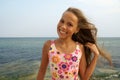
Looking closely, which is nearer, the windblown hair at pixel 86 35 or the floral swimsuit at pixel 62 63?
the floral swimsuit at pixel 62 63

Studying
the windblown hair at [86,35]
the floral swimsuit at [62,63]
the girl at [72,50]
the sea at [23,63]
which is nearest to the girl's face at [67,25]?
the girl at [72,50]

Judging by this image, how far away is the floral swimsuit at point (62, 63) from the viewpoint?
3.36m

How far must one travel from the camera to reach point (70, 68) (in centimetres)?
338

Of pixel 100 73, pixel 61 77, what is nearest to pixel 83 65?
pixel 61 77

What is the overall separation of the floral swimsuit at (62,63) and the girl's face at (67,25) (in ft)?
0.73

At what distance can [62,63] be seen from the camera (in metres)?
3.37

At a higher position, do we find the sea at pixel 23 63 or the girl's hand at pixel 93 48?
the girl's hand at pixel 93 48

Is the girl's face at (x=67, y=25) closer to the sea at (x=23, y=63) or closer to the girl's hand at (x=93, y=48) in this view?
the girl's hand at (x=93, y=48)

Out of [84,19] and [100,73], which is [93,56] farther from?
[100,73]

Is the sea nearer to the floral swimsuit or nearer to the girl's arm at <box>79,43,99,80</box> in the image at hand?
the girl's arm at <box>79,43,99,80</box>

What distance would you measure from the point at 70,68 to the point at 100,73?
9988mm

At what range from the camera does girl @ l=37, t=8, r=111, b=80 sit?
11.0ft

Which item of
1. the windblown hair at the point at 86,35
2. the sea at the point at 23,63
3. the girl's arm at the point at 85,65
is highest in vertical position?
the windblown hair at the point at 86,35

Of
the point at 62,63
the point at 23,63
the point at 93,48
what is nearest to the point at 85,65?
the point at 93,48
